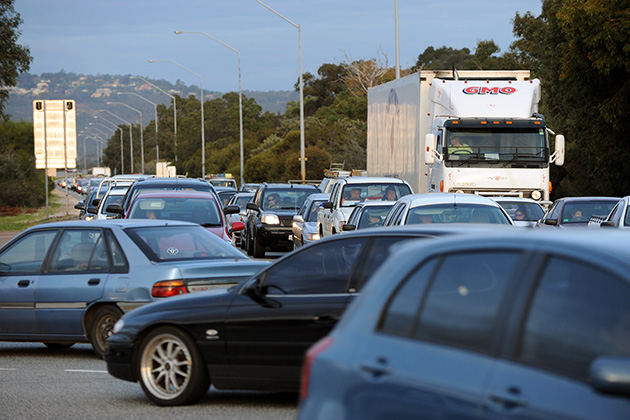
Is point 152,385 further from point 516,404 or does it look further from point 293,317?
point 516,404

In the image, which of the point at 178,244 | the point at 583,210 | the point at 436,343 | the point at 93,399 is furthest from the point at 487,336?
the point at 583,210

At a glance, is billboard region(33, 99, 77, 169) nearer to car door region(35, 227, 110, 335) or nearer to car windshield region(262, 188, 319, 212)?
car windshield region(262, 188, 319, 212)

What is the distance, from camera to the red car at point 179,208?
667 inches

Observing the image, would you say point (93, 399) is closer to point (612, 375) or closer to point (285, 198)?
point (612, 375)

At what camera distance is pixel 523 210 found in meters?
21.7

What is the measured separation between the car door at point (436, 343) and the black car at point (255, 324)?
2.92 metres

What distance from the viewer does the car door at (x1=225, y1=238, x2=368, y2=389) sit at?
25.3 ft

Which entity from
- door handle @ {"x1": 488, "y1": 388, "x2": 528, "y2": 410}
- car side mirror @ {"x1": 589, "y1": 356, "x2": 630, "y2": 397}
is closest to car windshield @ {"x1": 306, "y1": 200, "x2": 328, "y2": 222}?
door handle @ {"x1": 488, "y1": 388, "x2": 528, "y2": 410}

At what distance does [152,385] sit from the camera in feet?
27.5

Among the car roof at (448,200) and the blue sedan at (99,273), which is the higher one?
the car roof at (448,200)

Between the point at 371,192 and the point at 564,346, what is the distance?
18270 millimetres

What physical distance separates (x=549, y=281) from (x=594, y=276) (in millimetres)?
176

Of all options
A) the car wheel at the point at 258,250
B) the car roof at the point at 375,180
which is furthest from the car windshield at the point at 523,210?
the car wheel at the point at 258,250

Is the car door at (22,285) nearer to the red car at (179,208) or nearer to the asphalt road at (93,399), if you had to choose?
the asphalt road at (93,399)
